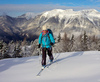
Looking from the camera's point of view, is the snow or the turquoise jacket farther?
the turquoise jacket

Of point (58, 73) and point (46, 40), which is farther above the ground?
point (46, 40)

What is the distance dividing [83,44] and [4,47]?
28.3m

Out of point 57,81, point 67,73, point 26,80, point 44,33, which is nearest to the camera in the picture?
point 57,81

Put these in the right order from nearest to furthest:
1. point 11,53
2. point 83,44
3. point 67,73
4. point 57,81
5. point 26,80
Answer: point 57,81 < point 26,80 < point 67,73 < point 11,53 < point 83,44

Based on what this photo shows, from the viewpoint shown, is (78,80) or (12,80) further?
(12,80)

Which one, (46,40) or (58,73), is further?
(46,40)

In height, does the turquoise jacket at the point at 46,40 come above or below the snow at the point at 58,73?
above

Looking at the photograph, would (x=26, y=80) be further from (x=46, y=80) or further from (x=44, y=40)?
(x=44, y=40)

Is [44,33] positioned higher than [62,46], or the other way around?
[44,33]

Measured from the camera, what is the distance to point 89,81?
12.5ft

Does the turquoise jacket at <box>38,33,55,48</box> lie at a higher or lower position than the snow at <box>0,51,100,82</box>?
higher

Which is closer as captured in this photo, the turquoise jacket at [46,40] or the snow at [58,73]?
the snow at [58,73]

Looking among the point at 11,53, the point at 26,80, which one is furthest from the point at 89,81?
the point at 11,53

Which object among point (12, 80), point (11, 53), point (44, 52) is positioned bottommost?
point (11, 53)
